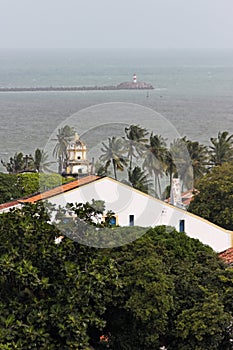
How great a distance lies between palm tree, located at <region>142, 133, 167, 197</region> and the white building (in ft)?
2.91

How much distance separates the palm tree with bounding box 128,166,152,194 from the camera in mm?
19538

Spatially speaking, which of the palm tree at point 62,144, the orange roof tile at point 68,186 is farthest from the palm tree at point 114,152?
the palm tree at point 62,144

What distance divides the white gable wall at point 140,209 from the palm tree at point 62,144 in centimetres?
276

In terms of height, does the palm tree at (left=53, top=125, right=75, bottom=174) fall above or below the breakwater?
above

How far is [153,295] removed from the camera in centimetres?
1293

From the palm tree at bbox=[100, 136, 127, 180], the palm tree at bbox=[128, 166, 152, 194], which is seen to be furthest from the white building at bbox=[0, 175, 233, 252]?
the palm tree at bbox=[100, 136, 127, 180]

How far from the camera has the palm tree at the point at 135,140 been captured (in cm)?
1909

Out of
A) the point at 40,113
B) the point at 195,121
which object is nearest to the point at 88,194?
the point at 195,121

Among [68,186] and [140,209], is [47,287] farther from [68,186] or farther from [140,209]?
[140,209]

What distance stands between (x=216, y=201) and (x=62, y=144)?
5.29 meters

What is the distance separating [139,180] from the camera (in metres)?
20.2

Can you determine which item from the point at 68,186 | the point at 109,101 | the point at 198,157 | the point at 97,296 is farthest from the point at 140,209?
the point at 109,101

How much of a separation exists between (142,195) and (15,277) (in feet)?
28.5

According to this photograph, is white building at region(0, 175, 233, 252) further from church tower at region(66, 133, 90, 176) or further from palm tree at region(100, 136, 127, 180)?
palm tree at region(100, 136, 127, 180)
